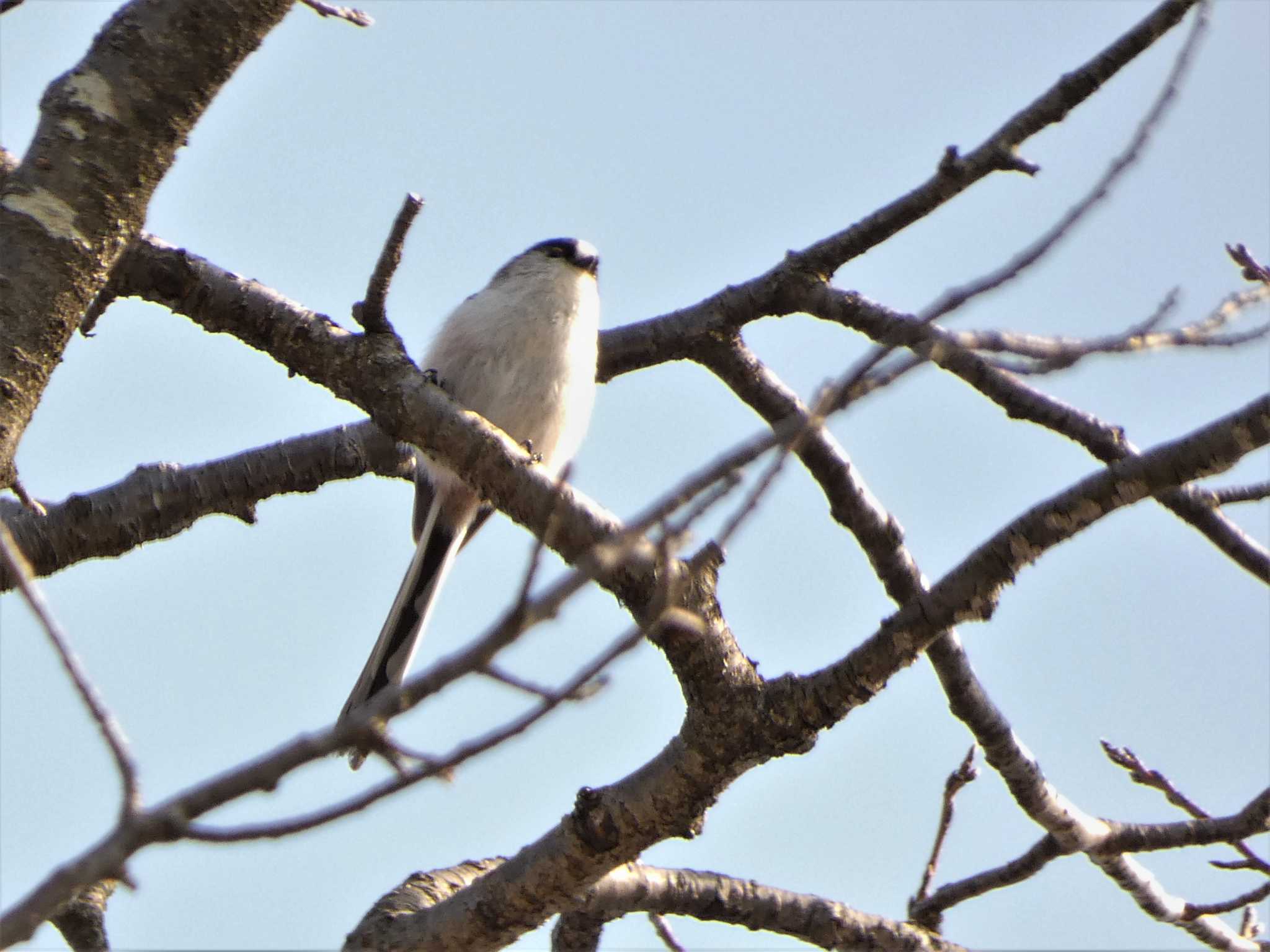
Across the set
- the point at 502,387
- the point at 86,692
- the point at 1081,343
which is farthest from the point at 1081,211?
the point at 502,387

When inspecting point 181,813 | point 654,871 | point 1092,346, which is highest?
point 1092,346

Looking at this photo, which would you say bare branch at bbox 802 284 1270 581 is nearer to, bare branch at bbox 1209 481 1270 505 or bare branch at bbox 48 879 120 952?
bare branch at bbox 1209 481 1270 505

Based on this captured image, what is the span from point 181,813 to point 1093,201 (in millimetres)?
1388

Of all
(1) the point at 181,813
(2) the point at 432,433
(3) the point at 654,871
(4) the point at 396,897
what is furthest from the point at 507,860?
(1) the point at 181,813

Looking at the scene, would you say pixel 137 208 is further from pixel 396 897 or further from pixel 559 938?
pixel 559 938

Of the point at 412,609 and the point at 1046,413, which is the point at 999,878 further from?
the point at 412,609

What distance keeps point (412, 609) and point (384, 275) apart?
6.33 ft

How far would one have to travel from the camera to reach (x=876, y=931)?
3.11 metres

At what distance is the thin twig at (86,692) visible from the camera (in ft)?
3.99

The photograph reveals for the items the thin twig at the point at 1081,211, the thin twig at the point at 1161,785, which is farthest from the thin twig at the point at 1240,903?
the thin twig at the point at 1081,211

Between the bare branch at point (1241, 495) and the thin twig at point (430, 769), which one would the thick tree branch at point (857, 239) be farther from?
the thin twig at point (430, 769)

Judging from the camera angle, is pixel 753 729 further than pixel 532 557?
Yes

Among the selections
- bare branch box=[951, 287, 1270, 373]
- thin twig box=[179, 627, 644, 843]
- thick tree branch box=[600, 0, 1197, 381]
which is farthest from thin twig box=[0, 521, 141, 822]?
thick tree branch box=[600, 0, 1197, 381]

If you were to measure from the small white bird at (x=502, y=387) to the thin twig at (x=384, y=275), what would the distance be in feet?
5.37
